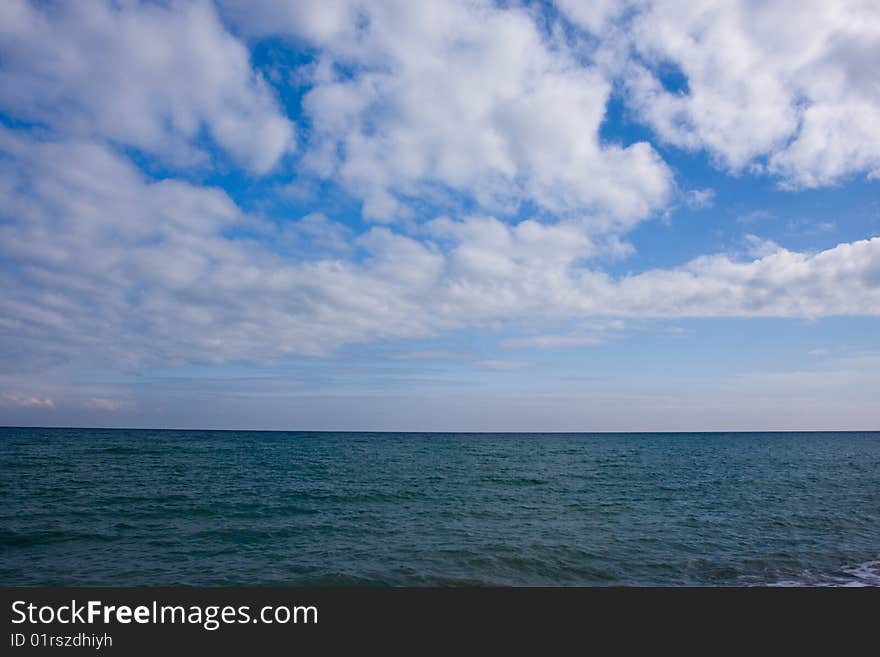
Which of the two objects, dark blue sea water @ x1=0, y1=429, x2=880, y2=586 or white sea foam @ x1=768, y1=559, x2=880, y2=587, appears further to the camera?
dark blue sea water @ x1=0, y1=429, x2=880, y2=586

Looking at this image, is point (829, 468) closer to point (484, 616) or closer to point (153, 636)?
point (484, 616)

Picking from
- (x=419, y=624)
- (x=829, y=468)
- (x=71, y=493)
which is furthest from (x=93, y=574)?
(x=829, y=468)

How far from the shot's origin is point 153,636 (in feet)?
30.8

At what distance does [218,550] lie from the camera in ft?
68.3

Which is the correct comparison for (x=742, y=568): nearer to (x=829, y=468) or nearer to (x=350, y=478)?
(x=350, y=478)

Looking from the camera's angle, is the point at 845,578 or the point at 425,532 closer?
the point at 845,578

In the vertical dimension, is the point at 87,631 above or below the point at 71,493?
above

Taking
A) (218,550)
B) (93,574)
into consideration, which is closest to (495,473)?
(218,550)

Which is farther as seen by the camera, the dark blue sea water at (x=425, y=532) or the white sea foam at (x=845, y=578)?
the dark blue sea water at (x=425, y=532)

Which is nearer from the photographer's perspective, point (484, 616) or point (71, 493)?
point (484, 616)

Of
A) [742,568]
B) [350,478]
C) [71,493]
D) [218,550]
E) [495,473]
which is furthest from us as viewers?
[495,473]

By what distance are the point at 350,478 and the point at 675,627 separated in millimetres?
41529

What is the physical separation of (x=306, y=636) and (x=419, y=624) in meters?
2.28

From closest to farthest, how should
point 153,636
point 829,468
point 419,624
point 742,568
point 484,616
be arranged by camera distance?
point 153,636
point 419,624
point 484,616
point 742,568
point 829,468
